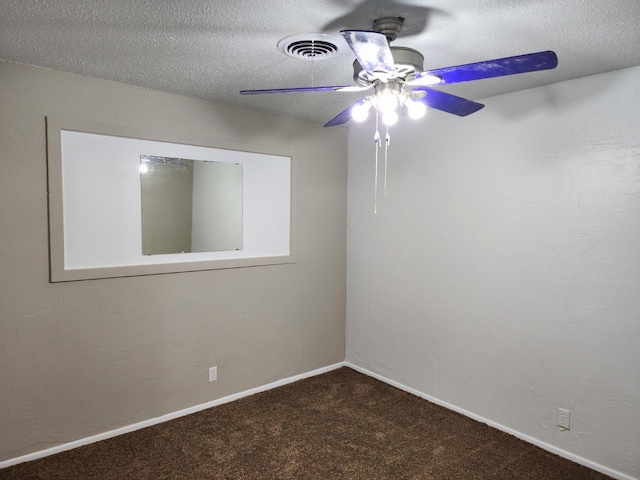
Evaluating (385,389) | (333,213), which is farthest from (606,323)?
(333,213)

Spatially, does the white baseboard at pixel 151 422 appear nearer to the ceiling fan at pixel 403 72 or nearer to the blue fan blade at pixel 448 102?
the ceiling fan at pixel 403 72

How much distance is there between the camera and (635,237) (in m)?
2.30

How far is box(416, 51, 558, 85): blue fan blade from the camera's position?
4.67 ft

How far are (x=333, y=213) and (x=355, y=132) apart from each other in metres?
0.77

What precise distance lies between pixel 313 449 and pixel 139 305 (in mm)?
1477

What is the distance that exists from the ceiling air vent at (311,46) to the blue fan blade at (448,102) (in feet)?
1.53

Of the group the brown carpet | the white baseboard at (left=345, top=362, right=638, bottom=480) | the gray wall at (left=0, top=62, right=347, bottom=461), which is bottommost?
the brown carpet

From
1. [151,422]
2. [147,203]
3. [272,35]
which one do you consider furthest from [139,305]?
[272,35]

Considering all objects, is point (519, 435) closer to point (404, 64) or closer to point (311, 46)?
point (404, 64)

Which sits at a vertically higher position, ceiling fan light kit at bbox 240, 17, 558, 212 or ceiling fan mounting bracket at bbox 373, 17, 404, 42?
ceiling fan mounting bracket at bbox 373, 17, 404, 42

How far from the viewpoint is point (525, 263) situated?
9.02ft

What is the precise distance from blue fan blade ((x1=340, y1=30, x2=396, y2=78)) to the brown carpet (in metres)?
2.15

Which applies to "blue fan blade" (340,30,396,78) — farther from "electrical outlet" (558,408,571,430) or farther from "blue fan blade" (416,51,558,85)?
"electrical outlet" (558,408,571,430)

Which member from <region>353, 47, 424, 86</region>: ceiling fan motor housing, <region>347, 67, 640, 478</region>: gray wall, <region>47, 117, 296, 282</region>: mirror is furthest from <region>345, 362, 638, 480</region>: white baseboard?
<region>353, 47, 424, 86</region>: ceiling fan motor housing
